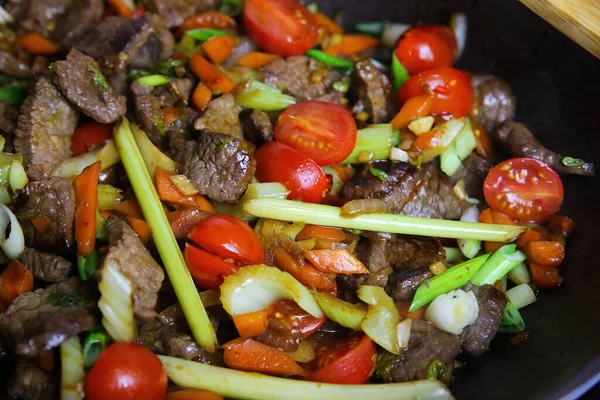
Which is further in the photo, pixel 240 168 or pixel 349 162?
pixel 349 162

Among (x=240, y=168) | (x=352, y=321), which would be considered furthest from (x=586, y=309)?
(x=240, y=168)

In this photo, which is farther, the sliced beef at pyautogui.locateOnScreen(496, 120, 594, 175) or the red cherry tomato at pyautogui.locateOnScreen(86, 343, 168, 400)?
the sliced beef at pyautogui.locateOnScreen(496, 120, 594, 175)

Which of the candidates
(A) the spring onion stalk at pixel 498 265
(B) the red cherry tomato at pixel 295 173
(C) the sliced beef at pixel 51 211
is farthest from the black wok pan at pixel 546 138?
(C) the sliced beef at pixel 51 211

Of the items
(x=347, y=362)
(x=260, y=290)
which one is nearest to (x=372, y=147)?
(x=260, y=290)

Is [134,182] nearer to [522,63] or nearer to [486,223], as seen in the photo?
[486,223]

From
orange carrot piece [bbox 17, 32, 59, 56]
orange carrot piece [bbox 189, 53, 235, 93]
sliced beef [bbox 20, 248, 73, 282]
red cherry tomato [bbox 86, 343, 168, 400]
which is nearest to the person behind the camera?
red cherry tomato [bbox 86, 343, 168, 400]

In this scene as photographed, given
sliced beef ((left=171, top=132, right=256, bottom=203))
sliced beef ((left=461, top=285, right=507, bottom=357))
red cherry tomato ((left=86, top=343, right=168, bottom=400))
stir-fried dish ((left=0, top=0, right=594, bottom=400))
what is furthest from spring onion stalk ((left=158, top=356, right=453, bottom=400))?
sliced beef ((left=171, top=132, right=256, bottom=203))

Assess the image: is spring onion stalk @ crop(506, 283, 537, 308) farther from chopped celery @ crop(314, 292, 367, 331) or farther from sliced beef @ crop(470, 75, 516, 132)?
sliced beef @ crop(470, 75, 516, 132)
